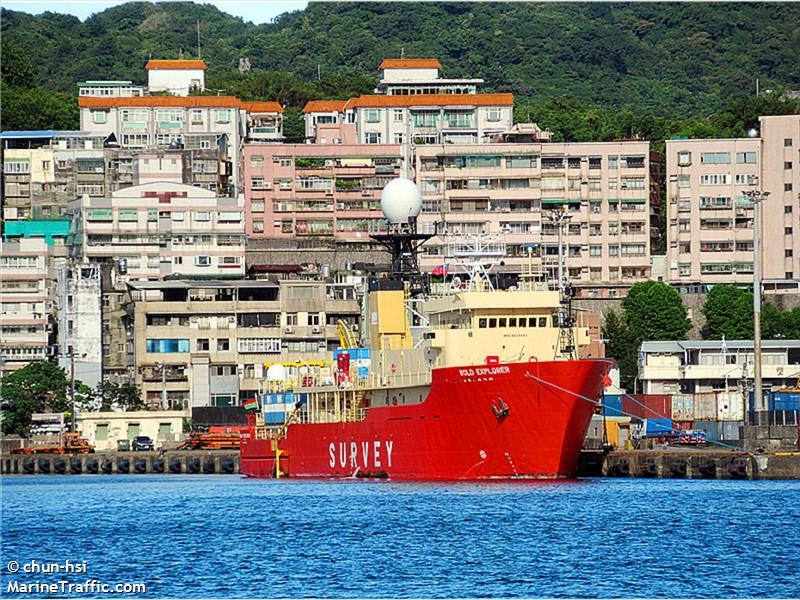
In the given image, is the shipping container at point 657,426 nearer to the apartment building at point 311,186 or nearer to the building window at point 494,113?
the apartment building at point 311,186

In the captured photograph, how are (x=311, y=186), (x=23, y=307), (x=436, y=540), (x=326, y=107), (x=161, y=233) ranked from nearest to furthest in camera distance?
(x=436, y=540) → (x=23, y=307) → (x=161, y=233) → (x=311, y=186) → (x=326, y=107)

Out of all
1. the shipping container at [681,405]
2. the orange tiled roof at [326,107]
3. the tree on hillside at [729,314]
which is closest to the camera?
the shipping container at [681,405]

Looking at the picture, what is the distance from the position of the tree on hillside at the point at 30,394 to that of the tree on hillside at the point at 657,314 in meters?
42.1

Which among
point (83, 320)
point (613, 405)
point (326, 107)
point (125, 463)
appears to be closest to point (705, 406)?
point (613, 405)

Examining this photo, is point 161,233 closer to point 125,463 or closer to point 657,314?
point 657,314

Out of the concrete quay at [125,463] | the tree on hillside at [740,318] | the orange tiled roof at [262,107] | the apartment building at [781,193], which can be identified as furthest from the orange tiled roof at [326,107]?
the concrete quay at [125,463]

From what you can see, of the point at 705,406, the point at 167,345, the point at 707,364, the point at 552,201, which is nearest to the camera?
the point at 705,406

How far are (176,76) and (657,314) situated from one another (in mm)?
67233

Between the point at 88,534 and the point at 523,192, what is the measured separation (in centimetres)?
9311

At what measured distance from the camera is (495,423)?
7119 centimetres

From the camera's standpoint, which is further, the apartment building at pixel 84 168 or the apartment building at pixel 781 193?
the apartment building at pixel 84 168

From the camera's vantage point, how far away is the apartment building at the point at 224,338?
125312 millimetres

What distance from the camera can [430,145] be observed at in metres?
150

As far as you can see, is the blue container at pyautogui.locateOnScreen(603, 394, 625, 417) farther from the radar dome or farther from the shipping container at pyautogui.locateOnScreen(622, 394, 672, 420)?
the radar dome
